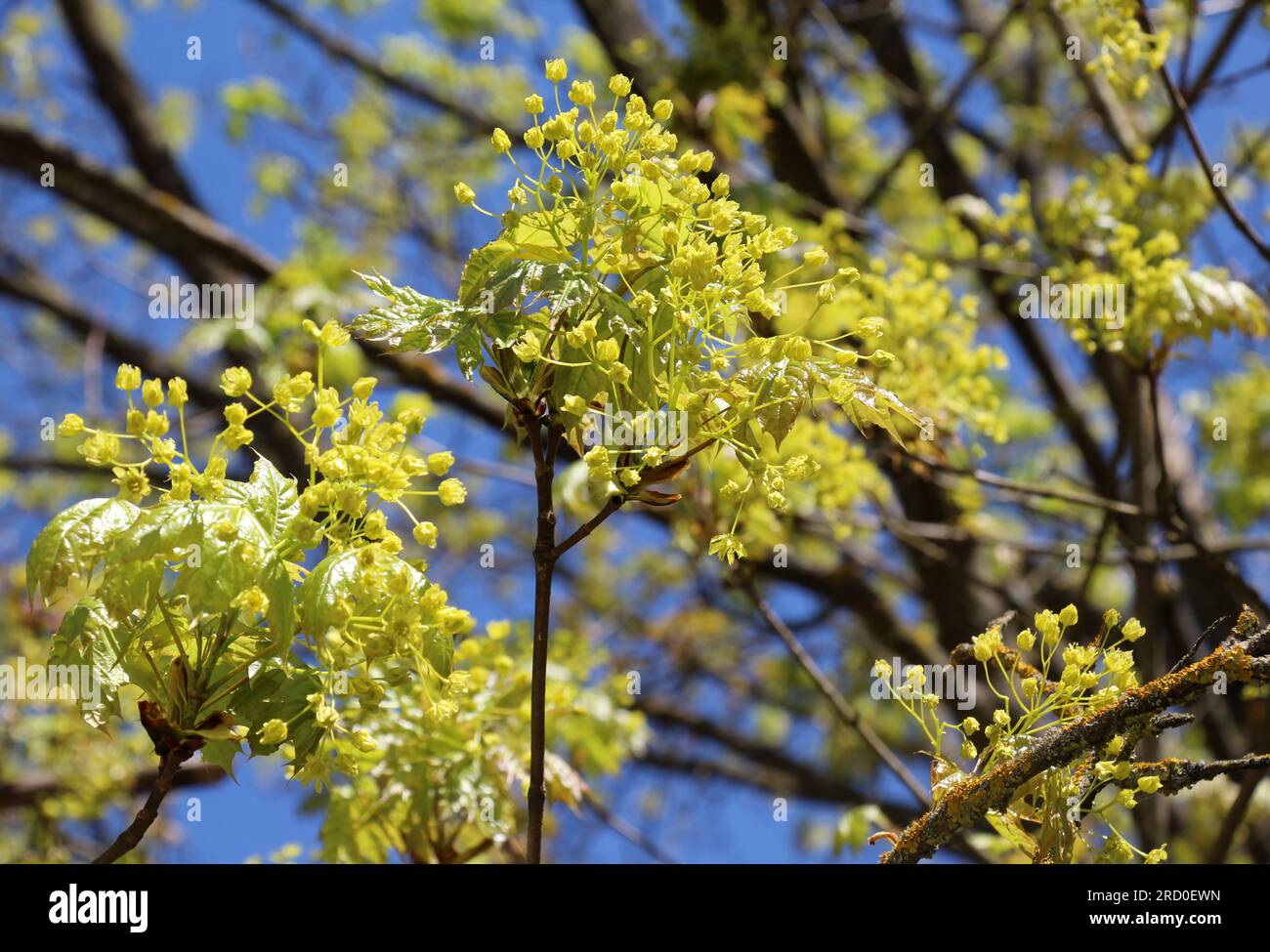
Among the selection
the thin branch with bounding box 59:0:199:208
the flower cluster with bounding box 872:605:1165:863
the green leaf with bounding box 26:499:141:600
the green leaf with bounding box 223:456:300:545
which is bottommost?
the flower cluster with bounding box 872:605:1165:863

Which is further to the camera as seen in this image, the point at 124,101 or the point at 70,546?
the point at 124,101

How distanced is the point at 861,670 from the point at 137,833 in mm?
6380

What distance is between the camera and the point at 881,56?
6.58 meters

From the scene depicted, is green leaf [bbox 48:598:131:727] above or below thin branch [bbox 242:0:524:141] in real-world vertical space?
below

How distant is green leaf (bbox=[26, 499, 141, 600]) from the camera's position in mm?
1814

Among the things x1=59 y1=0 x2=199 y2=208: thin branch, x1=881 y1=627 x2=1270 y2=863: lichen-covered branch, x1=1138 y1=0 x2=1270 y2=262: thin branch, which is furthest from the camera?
x1=59 y1=0 x2=199 y2=208: thin branch

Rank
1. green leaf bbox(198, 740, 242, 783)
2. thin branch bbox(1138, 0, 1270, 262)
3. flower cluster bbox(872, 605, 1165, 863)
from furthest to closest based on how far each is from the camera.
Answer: thin branch bbox(1138, 0, 1270, 262)
green leaf bbox(198, 740, 242, 783)
flower cluster bbox(872, 605, 1165, 863)

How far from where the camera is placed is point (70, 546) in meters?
1.82

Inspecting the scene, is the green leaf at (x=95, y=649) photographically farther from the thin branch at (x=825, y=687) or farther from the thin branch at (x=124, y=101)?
the thin branch at (x=124, y=101)

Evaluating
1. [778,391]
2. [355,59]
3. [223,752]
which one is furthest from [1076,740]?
[355,59]

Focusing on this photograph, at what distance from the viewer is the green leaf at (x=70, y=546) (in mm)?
1814

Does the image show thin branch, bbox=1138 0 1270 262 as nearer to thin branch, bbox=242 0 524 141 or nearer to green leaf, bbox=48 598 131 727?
green leaf, bbox=48 598 131 727

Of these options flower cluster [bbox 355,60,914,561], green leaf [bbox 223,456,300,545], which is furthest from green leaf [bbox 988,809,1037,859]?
green leaf [bbox 223,456,300,545]

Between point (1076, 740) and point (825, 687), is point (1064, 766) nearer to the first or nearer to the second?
point (1076, 740)
